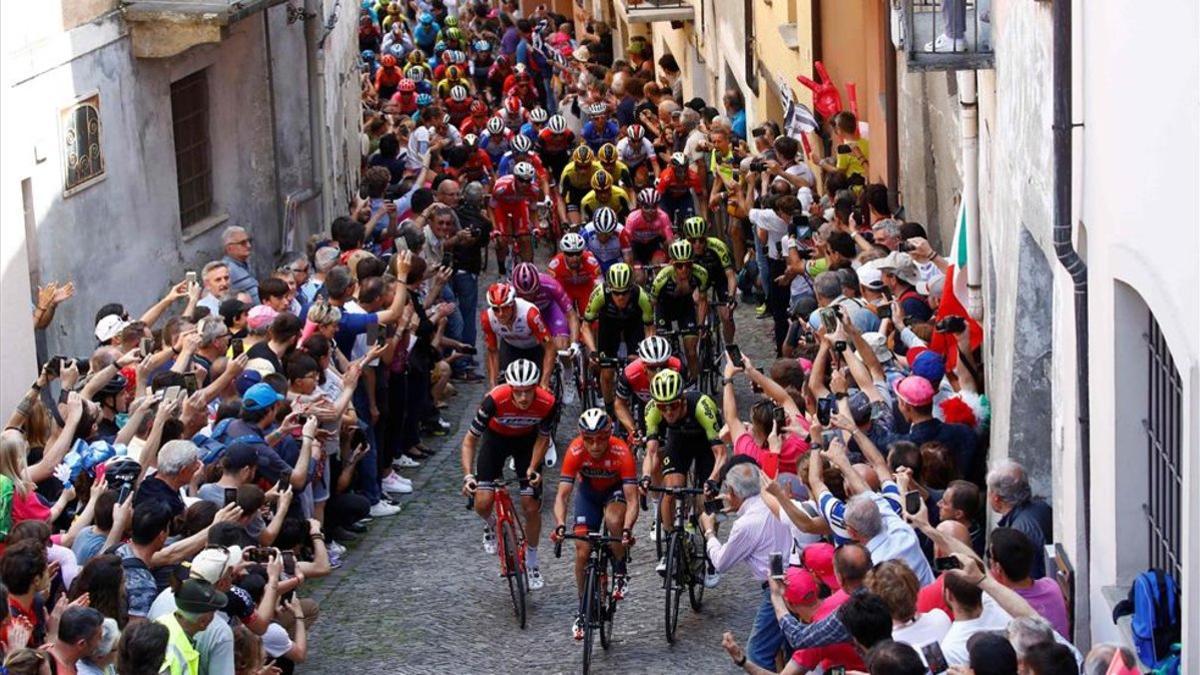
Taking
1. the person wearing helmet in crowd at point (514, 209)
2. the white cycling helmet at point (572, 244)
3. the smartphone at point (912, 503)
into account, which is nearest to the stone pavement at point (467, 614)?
the white cycling helmet at point (572, 244)

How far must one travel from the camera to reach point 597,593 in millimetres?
13609

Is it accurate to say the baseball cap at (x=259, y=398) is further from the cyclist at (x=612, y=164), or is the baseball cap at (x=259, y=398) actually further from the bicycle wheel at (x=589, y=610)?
the cyclist at (x=612, y=164)

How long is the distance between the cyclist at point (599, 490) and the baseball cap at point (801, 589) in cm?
294

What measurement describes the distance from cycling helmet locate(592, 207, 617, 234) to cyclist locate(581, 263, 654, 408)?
5.10 ft

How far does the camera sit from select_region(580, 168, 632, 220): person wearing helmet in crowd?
21.7 metres

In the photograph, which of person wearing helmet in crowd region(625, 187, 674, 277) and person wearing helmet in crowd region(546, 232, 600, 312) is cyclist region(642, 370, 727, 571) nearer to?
person wearing helmet in crowd region(546, 232, 600, 312)

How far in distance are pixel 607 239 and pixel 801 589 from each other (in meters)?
9.52

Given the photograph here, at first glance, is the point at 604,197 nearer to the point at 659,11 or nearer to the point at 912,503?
the point at 912,503

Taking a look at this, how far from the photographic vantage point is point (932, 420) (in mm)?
12820

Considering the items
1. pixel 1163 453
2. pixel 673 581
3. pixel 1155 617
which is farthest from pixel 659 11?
pixel 1155 617

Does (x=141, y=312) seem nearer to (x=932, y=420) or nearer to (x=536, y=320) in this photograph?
(x=536, y=320)

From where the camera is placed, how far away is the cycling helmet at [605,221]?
65.5 feet

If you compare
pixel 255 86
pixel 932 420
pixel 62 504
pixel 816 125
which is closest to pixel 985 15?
pixel 932 420

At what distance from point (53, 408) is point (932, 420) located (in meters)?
5.80
